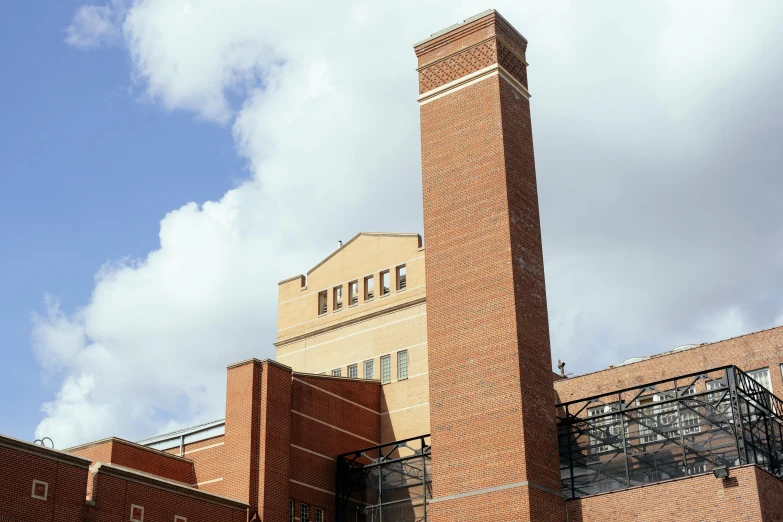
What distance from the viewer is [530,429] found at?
33.2 metres

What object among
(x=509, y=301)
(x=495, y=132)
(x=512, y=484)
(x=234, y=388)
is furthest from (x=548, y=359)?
(x=234, y=388)

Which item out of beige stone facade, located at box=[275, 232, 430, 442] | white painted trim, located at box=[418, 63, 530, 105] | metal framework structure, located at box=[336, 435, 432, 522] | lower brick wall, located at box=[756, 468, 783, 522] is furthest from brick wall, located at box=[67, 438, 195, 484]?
lower brick wall, located at box=[756, 468, 783, 522]

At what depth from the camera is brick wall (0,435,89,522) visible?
27.7m

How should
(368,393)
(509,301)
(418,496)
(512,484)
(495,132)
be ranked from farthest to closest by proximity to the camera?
(368,393) → (418,496) → (495,132) → (509,301) → (512,484)

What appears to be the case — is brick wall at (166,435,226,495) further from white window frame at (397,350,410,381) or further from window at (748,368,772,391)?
window at (748,368,772,391)

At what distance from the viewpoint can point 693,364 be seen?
4947cm

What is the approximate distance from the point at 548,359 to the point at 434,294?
4776mm

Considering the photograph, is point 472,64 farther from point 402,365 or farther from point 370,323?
point 370,323

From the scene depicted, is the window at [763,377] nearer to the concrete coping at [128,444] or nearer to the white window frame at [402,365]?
the white window frame at [402,365]

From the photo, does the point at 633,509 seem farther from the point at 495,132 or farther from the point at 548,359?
the point at 495,132

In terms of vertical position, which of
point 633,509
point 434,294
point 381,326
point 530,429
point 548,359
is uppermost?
point 381,326

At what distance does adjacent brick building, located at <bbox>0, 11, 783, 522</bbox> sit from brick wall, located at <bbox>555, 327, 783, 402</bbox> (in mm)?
192

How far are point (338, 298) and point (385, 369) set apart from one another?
5.91 meters

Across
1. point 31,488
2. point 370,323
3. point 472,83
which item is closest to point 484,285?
point 472,83
